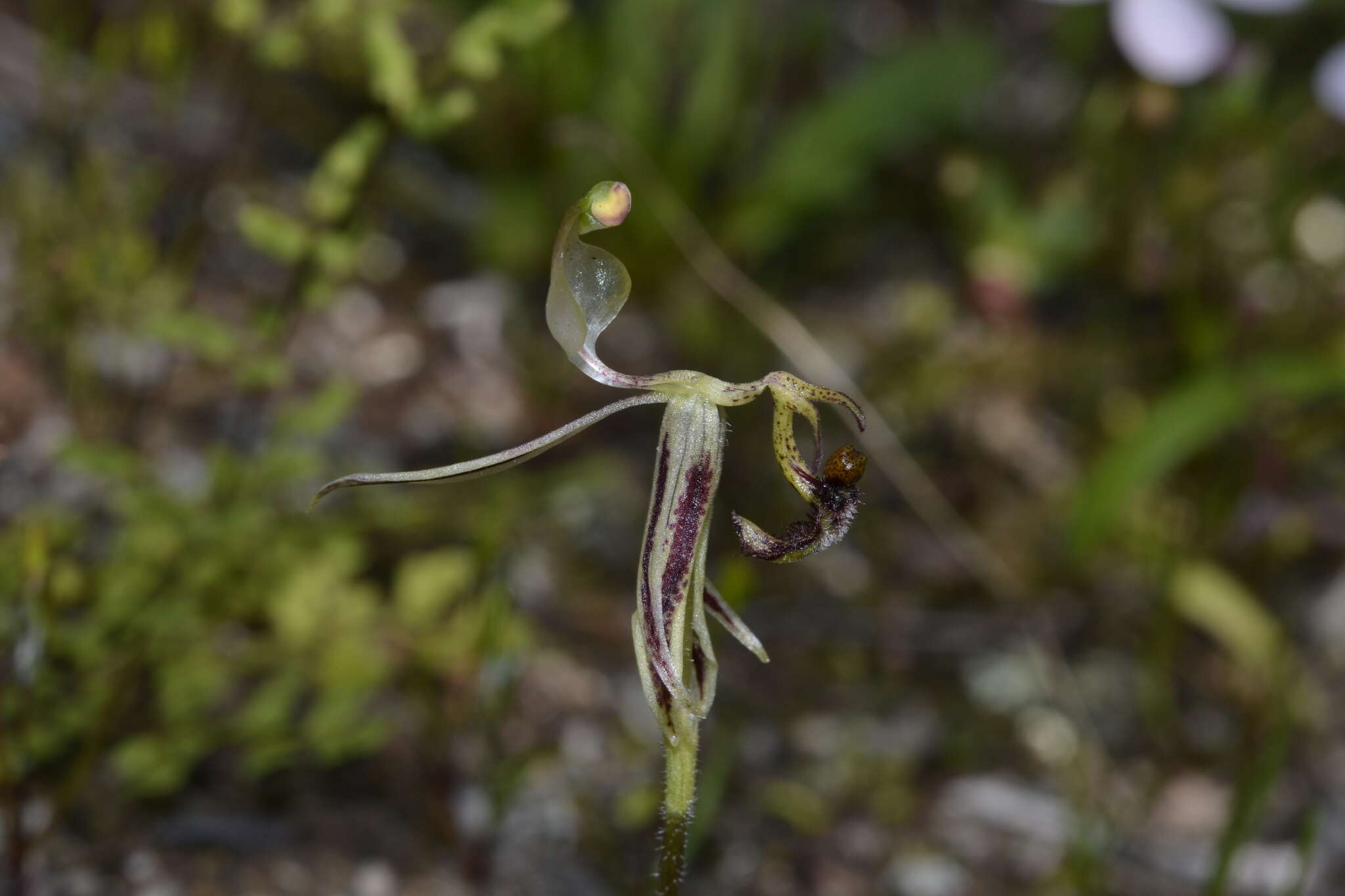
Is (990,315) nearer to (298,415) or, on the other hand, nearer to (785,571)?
(785,571)

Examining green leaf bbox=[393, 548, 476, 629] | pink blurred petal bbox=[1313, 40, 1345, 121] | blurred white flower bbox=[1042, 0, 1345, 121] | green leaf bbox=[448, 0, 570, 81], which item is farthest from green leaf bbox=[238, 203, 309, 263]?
pink blurred petal bbox=[1313, 40, 1345, 121]

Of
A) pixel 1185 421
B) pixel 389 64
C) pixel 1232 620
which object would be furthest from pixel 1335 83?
pixel 389 64

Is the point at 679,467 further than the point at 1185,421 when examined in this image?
No

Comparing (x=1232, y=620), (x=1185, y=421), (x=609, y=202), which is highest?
(x=1185, y=421)

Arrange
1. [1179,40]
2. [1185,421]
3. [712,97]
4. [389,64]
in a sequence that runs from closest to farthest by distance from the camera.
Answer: [389,64], [1185,421], [1179,40], [712,97]

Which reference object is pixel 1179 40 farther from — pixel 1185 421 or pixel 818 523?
pixel 818 523

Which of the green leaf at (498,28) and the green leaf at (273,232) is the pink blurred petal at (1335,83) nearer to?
the green leaf at (498,28)
